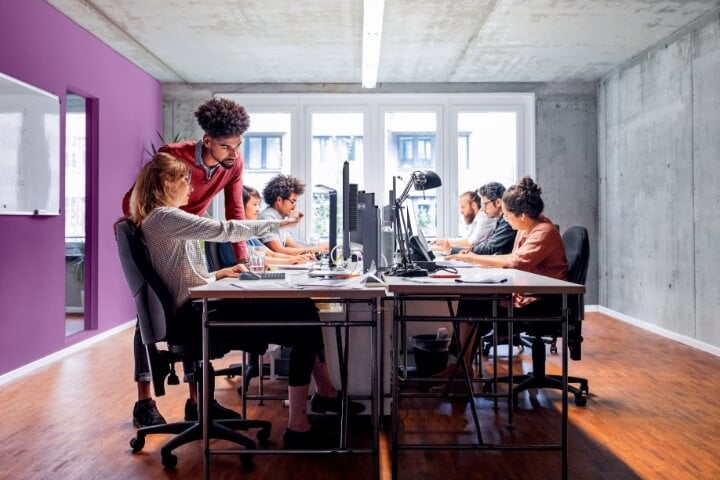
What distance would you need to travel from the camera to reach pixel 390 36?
5.60 metres

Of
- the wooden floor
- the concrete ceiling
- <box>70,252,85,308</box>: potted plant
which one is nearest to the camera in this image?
the wooden floor

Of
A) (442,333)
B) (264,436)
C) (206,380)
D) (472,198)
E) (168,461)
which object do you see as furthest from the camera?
(472,198)

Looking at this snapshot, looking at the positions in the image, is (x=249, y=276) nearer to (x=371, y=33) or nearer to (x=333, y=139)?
(x=371, y=33)

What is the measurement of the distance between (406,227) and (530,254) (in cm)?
70

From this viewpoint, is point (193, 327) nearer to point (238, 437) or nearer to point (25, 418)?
point (238, 437)

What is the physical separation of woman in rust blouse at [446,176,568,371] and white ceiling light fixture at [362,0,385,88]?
1857mm

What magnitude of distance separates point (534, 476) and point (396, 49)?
465 centimetres

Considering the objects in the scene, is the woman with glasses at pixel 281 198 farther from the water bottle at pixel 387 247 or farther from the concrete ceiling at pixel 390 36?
the concrete ceiling at pixel 390 36

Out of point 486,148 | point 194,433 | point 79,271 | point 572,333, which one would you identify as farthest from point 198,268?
point 486,148

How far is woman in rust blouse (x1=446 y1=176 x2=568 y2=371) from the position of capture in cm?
316

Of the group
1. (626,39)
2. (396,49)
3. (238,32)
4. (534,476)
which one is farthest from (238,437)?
(626,39)

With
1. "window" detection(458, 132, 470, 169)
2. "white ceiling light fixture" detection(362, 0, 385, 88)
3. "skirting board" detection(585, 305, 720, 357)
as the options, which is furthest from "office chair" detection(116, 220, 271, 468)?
"window" detection(458, 132, 470, 169)

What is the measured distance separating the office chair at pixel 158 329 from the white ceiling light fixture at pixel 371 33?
2751 mm

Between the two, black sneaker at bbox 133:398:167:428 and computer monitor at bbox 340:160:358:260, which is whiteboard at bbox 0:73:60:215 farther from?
computer monitor at bbox 340:160:358:260
